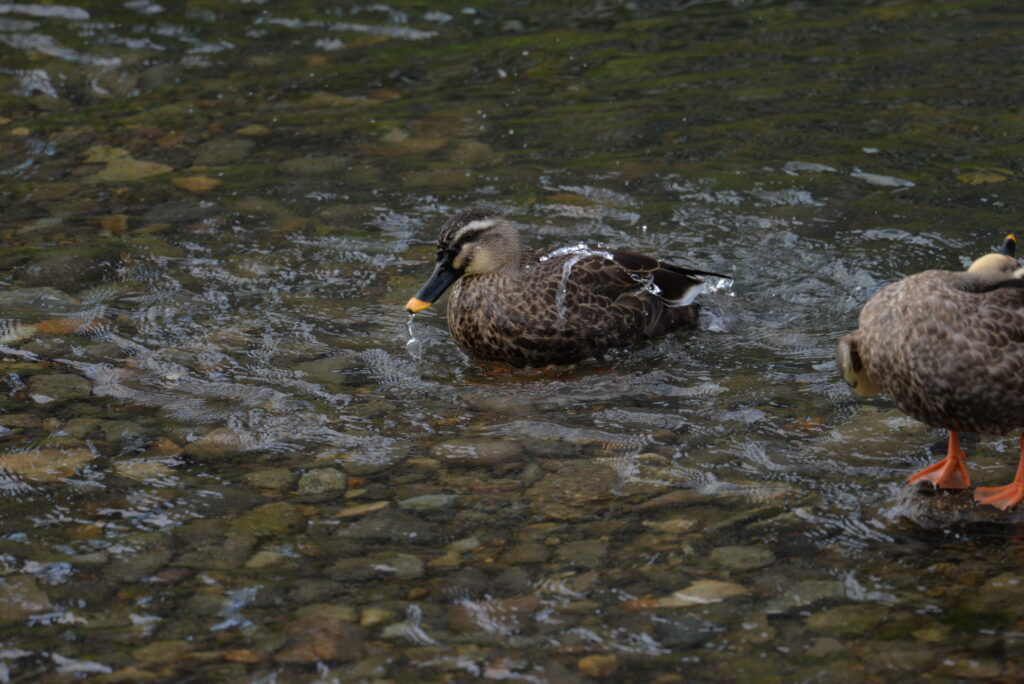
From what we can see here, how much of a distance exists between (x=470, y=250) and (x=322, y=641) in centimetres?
357

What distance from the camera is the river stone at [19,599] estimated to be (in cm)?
468

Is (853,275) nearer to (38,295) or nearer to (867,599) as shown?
(867,599)

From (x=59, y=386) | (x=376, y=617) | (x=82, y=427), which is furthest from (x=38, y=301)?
(x=376, y=617)

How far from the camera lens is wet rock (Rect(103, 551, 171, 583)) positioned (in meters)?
4.95

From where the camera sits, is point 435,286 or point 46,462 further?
point 435,286

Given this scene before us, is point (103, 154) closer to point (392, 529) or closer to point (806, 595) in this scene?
point (392, 529)

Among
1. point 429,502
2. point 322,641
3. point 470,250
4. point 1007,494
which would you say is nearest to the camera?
point 322,641

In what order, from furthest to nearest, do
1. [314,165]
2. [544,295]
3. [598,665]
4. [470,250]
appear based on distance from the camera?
[314,165] → [470,250] → [544,295] → [598,665]

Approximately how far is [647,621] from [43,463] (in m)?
3.13

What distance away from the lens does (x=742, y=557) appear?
5.05 meters

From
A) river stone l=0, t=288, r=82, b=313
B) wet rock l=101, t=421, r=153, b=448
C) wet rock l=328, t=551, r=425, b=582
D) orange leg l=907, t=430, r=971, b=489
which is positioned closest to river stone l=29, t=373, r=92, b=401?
wet rock l=101, t=421, r=153, b=448

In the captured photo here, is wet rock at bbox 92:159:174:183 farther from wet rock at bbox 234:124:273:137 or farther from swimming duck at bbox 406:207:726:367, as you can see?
swimming duck at bbox 406:207:726:367

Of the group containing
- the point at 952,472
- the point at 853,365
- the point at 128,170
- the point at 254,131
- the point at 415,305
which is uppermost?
the point at 254,131

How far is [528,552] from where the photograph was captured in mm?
5184
